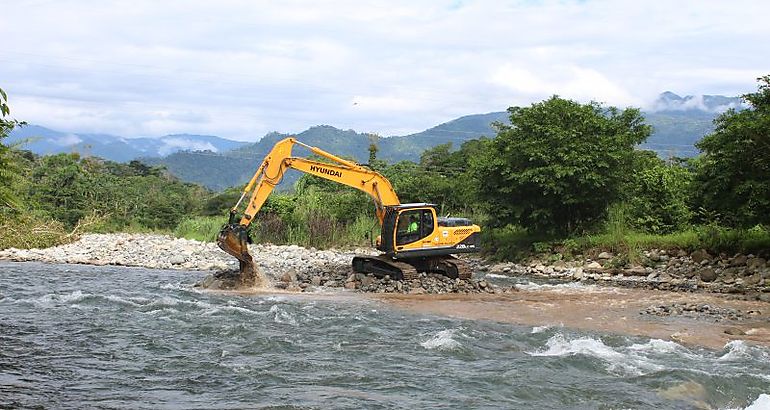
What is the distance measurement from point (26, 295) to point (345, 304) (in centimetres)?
674

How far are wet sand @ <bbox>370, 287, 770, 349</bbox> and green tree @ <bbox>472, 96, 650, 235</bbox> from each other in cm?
667

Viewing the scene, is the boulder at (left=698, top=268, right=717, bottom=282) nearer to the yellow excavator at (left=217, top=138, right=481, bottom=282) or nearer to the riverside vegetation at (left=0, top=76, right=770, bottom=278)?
the riverside vegetation at (left=0, top=76, right=770, bottom=278)

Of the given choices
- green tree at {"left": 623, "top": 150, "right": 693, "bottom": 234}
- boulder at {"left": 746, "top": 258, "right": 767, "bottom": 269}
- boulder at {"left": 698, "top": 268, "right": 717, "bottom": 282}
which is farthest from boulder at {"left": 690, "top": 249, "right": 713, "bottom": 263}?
green tree at {"left": 623, "top": 150, "right": 693, "bottom": 234}

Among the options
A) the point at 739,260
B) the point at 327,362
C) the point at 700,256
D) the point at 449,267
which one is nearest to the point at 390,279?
the point at 449,267

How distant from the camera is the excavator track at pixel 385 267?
19.6 metres

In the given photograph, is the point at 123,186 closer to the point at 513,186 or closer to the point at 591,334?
the point at 513,186

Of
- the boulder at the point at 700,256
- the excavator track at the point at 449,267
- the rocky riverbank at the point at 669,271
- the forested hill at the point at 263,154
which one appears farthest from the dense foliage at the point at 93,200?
the forested hill at the point at 263,154

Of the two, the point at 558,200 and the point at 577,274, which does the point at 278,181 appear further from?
the point at 558,200

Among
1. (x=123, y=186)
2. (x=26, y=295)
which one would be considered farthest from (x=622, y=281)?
(x=123, y=186)

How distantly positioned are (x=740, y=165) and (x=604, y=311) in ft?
23.8

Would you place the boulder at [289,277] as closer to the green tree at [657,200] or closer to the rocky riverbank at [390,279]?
the rocky riverbank at [390,279]

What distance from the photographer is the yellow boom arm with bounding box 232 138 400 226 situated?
19.3 meters

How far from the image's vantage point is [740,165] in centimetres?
2047

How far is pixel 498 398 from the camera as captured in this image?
861 centimetres
